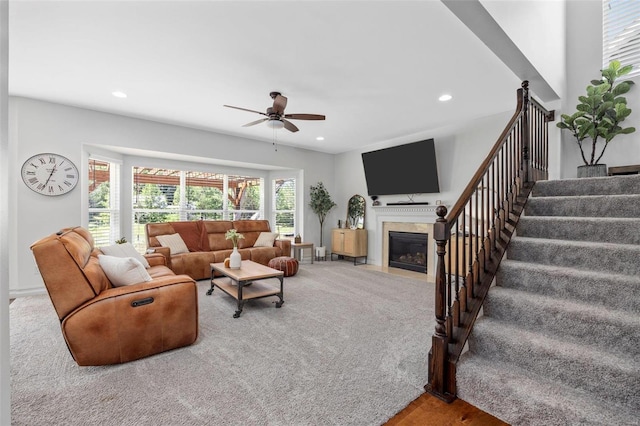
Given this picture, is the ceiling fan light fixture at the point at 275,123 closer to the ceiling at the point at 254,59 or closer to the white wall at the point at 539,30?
the ceiling at the point at 254,59

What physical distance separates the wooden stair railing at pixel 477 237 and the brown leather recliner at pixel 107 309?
76.5 inches

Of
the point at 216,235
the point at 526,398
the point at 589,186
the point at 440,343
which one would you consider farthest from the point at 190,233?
the point at 589,186

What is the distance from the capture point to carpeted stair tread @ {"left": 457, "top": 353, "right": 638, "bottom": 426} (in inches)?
54.1

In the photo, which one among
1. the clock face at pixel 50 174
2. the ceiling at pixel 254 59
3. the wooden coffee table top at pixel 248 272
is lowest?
the wooden coffee table top at pixel 248 272

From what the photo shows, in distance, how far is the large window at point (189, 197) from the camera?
5367 millimetres

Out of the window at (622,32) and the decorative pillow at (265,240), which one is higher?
the window at (622,32)

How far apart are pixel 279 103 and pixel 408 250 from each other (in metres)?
3.87

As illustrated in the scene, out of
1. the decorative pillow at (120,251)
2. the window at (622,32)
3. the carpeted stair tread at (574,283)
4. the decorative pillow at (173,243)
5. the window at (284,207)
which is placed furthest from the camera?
the window at (284,207)

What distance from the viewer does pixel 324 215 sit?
699cm

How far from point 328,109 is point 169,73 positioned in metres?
2.07

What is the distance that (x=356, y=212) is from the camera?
6.72 metres

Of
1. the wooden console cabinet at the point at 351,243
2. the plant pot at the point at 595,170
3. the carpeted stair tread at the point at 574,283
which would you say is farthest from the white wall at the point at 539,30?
the wooden console cabinet at the point at 351,243

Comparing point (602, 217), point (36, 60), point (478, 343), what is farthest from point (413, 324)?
point (36, 60)

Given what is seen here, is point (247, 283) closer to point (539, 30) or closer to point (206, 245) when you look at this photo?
point (206, 245)
